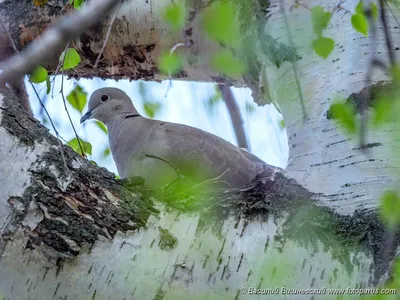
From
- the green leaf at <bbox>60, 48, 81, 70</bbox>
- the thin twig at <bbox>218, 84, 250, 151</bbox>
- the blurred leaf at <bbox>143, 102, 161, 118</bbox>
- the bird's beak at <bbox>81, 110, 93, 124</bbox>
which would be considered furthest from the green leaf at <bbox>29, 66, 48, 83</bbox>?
the bird's beak at <bbox>81, 110, 93, 124</bbox>

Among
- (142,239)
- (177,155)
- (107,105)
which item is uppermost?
(107,105)

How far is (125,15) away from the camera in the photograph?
2.78 metres

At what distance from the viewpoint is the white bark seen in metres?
1.60

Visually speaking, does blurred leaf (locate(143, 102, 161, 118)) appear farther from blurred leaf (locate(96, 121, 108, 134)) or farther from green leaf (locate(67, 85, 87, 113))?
green leaf (locate(67, 85, 87, 113))

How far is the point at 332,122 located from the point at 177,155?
0.93 meters

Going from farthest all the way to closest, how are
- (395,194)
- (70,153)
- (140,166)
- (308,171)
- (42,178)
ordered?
(140,166) → (308,171) → (70,153) → (42,178) → (395,194)

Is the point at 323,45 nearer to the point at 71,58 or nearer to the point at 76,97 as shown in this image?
the point at 71,58

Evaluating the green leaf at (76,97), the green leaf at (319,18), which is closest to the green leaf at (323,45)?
the green leaf at (319,18)

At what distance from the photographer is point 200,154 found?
2.64 meters

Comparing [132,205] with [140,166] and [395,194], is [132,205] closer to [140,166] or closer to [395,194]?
→ [395,194]

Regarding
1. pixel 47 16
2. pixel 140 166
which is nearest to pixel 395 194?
pixel 140 166

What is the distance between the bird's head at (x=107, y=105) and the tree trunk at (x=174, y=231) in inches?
71.9

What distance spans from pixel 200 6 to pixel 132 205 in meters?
1.30

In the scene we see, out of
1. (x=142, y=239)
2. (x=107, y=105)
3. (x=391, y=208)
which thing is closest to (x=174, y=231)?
(x=142, y=239)
